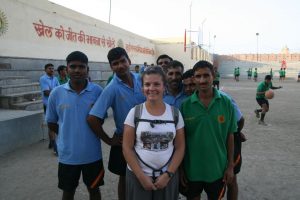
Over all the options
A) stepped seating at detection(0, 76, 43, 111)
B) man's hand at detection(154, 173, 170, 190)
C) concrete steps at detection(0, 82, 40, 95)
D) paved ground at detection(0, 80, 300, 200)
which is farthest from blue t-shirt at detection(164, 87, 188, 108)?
concrete steps at detection(0, 82, 40, 95)

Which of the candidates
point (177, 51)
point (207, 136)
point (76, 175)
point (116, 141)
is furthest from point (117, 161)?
point (177, 51)

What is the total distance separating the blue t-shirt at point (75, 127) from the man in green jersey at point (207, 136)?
91 cm

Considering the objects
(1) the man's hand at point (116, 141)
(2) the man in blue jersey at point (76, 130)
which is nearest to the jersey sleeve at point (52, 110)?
(2) the man in blue jersey at point (76, 130)

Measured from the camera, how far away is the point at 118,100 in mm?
2916

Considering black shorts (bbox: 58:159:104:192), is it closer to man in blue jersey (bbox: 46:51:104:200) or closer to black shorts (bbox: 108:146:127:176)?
man in blue jersey (bbox: 46:51:104:200)

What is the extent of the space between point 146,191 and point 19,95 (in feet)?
21.6

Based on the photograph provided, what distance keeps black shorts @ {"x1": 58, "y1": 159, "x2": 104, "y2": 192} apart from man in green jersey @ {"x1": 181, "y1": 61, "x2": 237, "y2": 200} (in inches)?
34.0

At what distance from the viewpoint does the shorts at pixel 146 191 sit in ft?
7.91

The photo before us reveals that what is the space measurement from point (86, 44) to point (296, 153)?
14.1 m

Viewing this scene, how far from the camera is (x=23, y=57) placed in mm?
11664

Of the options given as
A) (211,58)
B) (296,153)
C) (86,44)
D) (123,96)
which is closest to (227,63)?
(211,58)

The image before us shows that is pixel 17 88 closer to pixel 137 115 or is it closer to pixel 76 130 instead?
pixel 76 130

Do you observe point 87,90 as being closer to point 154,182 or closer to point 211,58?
point 154,182

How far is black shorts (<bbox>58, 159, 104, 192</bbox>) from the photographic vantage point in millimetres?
2953
